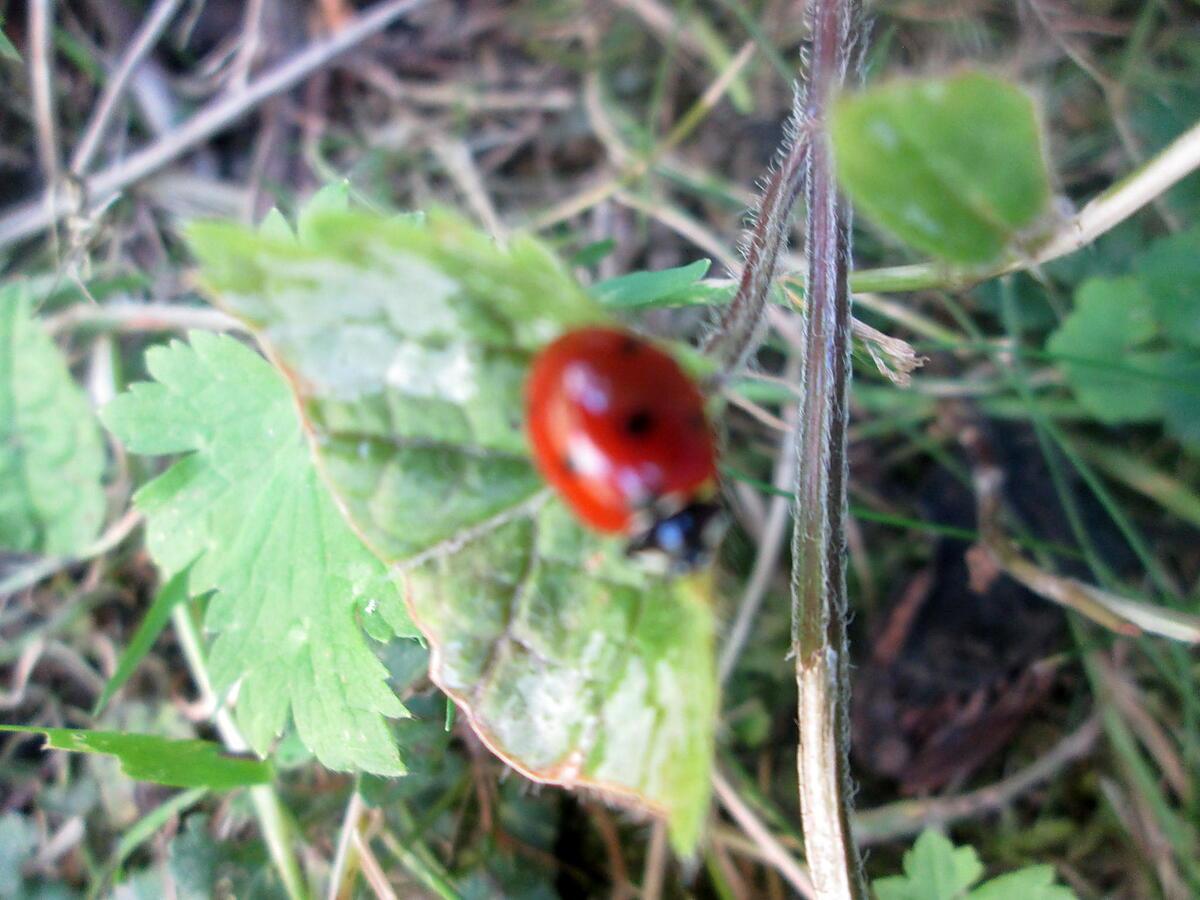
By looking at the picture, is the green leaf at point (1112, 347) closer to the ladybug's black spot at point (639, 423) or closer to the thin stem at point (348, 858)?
the ladybug's black spot at point (639, 423)

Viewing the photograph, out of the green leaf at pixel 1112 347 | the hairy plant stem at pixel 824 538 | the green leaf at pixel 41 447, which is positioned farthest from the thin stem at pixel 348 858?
the green leaf at pixel 1112 347

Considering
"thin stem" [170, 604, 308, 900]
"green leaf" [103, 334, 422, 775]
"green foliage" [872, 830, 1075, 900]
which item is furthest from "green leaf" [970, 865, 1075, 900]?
"thin stem" [170, 604, 308, 900]

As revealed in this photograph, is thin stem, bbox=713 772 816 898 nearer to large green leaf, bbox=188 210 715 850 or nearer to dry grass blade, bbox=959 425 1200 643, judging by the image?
dry grass blade, bbox=959 425 1200 643

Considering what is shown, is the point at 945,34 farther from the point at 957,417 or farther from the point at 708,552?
the point at 708,552

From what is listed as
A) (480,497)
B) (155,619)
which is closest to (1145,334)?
(480,497)

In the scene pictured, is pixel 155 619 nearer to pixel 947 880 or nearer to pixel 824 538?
pixel 824 538

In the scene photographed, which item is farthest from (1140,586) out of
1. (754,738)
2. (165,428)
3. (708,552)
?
(165,428)
